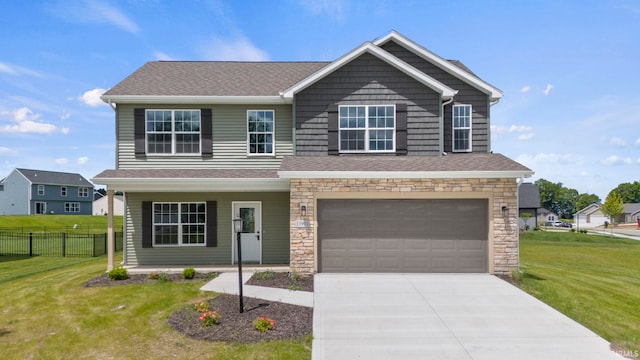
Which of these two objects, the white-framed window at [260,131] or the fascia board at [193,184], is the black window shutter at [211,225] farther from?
the white-framed window at [260,131]

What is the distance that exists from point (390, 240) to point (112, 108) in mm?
10875

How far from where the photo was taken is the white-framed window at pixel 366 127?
1307 centimetres

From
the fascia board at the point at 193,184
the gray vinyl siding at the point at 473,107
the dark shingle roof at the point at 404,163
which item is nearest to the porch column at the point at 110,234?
the fascia board at the point at 193,184

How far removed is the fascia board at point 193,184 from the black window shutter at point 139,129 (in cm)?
186

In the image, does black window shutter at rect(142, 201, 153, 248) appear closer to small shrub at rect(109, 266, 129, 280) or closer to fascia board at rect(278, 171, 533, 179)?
small shrub at rect(109, 266, 129, 280)

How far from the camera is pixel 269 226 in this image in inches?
535

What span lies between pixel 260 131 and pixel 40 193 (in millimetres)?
51774

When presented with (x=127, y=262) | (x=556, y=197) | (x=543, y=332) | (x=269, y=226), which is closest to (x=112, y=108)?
(x=127, y=262)

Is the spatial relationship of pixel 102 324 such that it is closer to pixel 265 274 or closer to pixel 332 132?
pixel 265 274

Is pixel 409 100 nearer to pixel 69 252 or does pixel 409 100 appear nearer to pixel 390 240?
pixel 390 240

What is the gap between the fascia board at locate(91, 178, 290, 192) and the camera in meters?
11.9

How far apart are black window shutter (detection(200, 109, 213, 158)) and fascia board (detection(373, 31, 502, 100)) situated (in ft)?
22.5

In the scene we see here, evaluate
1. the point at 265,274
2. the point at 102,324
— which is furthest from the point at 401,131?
the point at 102,324

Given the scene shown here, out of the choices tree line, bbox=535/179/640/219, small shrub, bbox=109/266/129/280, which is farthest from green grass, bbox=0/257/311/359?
tree line, bbox=535/179/640/219
